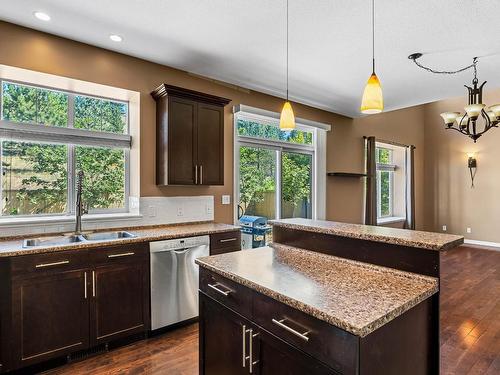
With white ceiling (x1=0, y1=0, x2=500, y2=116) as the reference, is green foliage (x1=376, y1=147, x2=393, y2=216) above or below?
below

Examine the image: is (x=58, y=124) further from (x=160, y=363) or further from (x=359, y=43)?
(x=359, y=43)

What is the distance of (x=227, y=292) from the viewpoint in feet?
5.42

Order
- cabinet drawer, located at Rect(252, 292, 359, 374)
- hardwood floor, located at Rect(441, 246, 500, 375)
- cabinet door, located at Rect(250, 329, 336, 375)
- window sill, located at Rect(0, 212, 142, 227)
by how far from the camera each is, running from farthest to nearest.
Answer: window sill, located at Rect(0, 212, 142, 227), hardwood floor, located at Rect(441, 246, 500, 375), cabinet door, located at Rect(250, 329, 336, 375), cabinet drawer, located at Rect(252, 292, 359, 374)

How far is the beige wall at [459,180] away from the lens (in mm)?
7004

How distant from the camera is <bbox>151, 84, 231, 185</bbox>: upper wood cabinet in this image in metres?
3.21

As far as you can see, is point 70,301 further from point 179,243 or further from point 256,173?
point 256,173

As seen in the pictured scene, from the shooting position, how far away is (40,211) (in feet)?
9.77

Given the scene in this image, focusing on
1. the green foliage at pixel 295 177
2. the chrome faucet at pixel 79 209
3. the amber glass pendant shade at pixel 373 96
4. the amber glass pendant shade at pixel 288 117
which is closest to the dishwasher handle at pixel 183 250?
the chrome faucet at pixel 79 209

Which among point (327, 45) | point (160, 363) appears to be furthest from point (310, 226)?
point (327, 45)

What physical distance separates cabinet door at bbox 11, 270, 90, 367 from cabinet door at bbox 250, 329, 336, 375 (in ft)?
5.38

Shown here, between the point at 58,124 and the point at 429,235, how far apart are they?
3336mm

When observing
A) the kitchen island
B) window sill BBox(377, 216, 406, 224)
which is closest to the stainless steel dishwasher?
the kitchen island

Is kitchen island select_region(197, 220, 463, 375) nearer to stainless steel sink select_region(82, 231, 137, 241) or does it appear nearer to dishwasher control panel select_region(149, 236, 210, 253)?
dishwasher control panel select_region(149, 236, 210, 253)

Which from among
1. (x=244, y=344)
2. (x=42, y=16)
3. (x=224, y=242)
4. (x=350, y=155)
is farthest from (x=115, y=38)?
(x=350, y=155)
